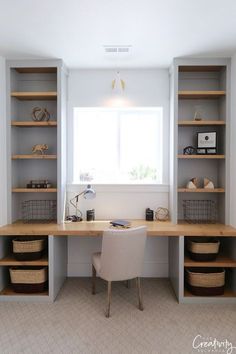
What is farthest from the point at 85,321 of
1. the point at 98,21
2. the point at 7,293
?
the point at 98,21

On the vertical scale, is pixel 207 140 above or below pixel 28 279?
above

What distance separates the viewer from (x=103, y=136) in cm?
360

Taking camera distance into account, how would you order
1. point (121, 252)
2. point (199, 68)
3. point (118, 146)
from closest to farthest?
1. point (121, 252)
2. point (199, 68)
3. point (118, 146)

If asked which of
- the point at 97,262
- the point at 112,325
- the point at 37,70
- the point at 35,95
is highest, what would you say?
the point at 37,70

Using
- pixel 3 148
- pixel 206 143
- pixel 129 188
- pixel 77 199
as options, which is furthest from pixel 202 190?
pixel 3 148

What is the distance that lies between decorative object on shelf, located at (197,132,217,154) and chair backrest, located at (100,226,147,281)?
4.23 feet

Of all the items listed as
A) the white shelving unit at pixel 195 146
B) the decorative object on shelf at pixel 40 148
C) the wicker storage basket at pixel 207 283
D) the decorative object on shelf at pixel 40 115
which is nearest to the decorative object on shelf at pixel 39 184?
the decorative object on shelf at pixel 40 148

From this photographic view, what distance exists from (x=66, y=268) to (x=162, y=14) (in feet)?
9.75

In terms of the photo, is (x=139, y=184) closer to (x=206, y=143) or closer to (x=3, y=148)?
(x=206, y=143)

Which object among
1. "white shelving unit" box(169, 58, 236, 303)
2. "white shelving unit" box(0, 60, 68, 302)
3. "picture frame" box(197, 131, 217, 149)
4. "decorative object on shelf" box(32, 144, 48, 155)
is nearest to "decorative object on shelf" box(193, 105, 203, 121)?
"white shelving unit" box(169, 58, 236, 303)

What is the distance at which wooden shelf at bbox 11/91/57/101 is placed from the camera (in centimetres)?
308

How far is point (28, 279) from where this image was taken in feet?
9.43

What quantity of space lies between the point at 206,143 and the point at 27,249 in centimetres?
Answer: 234

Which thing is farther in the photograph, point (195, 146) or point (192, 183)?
point (195, 146)
